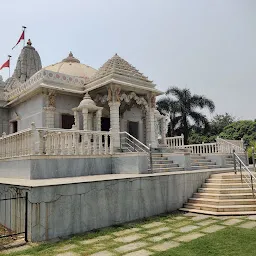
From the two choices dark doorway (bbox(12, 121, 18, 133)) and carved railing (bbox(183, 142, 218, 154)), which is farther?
dark doorway (bbox(12, 121, 18, 133))

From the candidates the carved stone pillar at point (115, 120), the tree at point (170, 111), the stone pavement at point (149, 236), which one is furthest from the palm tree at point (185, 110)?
the stone pavement at point (149, 236)

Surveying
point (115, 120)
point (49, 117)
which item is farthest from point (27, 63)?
point (115, 120)

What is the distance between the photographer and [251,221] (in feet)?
21.2

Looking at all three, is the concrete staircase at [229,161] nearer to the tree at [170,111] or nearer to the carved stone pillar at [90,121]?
the carved stone pillar at [90,121]

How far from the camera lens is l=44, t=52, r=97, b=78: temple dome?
15970mm

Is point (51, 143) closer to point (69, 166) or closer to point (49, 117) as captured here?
point (69, 166)

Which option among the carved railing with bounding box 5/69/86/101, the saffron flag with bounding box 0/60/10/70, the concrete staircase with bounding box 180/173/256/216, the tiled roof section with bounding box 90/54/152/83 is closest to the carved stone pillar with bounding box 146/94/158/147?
the tiled roof section with bounding box 90/54/152/83

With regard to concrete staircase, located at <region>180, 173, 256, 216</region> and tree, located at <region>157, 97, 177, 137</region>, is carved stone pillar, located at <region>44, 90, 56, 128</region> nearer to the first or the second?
concrete staircase, located at <region>180, 173, 256, 216</region>

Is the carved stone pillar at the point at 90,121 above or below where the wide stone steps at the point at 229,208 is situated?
above

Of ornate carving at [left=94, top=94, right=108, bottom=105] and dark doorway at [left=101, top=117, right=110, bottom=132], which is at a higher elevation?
ornate carving at [left=94, top=94, right=108, bottom=105]

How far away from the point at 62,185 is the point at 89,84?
8.63 m

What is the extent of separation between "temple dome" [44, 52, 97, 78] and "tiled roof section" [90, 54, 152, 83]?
2.16 m

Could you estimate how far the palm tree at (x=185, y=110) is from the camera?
80.5ft

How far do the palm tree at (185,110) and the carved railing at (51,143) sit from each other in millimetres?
15695
